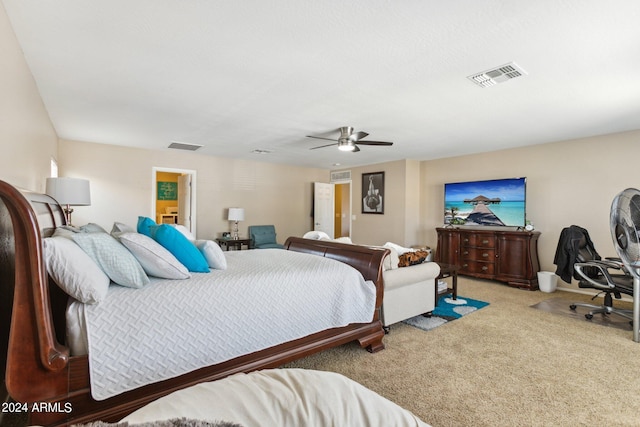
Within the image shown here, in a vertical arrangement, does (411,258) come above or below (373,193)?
below

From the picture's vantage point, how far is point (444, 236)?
5957 millimetres

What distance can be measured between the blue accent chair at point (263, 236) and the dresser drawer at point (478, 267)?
12.0 feet

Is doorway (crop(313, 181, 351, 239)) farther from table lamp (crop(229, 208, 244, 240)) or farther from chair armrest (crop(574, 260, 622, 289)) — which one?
chair armrest (crop(574, 260, 622, 289))

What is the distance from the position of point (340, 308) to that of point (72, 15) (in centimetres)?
258

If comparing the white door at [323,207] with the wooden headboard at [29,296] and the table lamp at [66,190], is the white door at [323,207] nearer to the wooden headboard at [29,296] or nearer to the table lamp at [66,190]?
the table lamp at [66,190]

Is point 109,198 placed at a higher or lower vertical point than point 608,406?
higher

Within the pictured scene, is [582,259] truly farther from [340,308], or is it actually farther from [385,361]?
[340,308]

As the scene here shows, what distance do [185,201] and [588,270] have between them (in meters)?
6.69

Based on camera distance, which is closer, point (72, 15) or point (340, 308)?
point (72, 15)

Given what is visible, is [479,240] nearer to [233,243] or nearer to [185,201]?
[233,243]

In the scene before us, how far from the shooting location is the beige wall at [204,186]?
5.31 metres

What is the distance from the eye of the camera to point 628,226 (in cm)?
252

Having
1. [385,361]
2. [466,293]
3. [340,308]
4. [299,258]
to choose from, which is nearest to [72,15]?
[299,258]

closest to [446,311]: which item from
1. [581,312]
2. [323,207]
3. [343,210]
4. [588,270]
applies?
[581,312]
